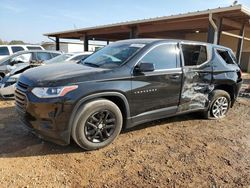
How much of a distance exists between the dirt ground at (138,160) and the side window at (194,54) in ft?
4.48

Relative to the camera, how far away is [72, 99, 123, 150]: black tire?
350 centimetres

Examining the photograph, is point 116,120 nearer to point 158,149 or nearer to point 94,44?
point 158,149

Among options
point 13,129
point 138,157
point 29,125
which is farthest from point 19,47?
point 138,157

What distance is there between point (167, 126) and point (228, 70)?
1967mm

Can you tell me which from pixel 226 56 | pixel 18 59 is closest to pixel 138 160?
pixel 226 56

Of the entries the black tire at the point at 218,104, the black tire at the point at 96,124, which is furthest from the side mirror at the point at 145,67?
the black tire at the point at 218,104

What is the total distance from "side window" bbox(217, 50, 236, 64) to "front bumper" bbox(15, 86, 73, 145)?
3815 mm

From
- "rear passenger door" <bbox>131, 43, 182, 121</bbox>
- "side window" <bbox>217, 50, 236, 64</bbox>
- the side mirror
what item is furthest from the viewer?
"side window" <bbox>217, 50, 236, 64</bbox>

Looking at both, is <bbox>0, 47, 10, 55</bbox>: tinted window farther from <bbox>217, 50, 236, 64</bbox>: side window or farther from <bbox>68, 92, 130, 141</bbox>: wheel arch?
<bbox>217, 50, 236, 64</bbox>: side window

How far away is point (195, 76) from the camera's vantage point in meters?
4.79

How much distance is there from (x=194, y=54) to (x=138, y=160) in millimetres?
2556

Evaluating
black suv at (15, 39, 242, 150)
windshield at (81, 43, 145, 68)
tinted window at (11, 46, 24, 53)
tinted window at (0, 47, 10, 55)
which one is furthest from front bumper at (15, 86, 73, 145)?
tinted window at (0, 47, 10, 55)

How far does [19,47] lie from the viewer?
12.5 meters

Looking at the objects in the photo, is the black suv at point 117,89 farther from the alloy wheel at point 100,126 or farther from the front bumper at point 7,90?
the front bumper at point 7,90
